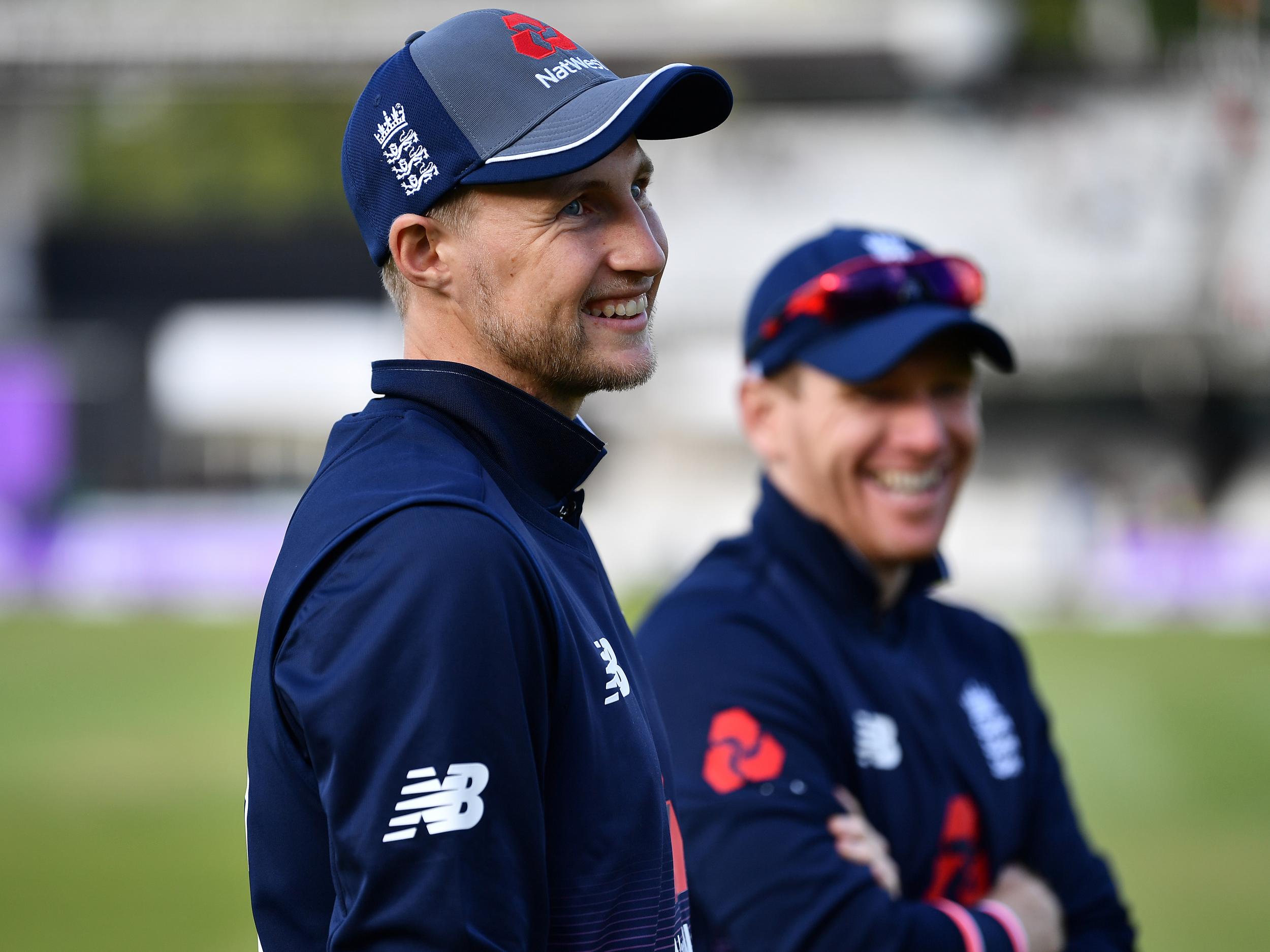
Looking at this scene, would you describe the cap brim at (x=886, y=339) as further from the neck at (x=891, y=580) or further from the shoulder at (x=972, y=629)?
the shoulder at (x=972, y=629)

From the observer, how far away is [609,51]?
2762cm

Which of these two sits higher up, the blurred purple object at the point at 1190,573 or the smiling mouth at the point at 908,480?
the smiling mouth at the point at 908,480

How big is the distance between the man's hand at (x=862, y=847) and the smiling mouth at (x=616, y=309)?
0.87 meters

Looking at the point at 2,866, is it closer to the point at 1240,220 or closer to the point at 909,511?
the point at 909,511

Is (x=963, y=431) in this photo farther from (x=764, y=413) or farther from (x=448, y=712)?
(x=448, y=712)

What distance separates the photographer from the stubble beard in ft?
5.20

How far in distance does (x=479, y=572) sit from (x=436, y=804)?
21 centimetres

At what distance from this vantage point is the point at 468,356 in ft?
5.29

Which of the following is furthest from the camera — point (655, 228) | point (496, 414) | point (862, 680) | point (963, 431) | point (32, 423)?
point (32, 423)

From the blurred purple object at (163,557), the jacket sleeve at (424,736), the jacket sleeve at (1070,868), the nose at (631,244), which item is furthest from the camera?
the blurred purple object at (163,557)

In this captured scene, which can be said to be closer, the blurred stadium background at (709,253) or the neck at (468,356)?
the neck at (468,356)

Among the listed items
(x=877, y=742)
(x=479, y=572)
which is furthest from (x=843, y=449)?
(x=479, y=572)

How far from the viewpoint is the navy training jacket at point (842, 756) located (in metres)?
2.06


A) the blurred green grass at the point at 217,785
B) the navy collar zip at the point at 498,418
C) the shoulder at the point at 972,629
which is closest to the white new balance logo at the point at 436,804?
the navy collar zip at the point at 498,418
